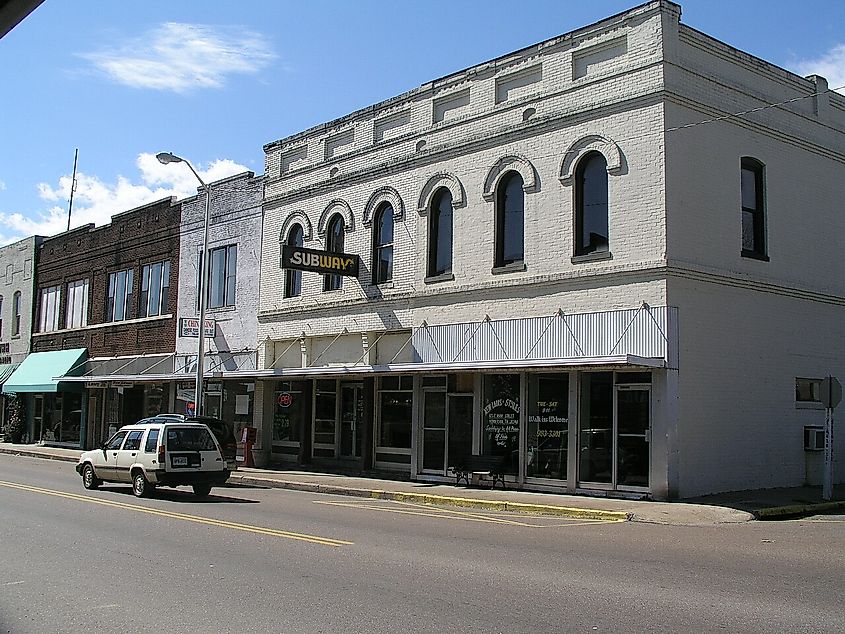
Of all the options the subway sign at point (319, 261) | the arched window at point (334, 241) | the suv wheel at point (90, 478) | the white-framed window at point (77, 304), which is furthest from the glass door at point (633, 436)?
the white-framed window at point (77, 304)

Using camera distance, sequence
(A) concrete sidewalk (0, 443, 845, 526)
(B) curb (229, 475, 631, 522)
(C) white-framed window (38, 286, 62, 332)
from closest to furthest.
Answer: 1. (A) concrete sidewalk (0, 443, 845, 526)
2. (B) curb (229, 475, 631, 522)
3. (C) white-framed window (38, 286, 62, 332)

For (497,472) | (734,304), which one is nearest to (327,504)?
(497,472)

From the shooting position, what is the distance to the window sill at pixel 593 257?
63.2 feet

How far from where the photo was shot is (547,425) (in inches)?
789

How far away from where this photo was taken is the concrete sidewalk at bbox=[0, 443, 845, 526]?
1595cm

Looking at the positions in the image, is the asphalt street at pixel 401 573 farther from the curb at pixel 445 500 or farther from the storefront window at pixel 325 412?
the storefront window at pixel 325 412

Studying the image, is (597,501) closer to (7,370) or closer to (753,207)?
(753,207)

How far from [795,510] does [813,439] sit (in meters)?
4.44

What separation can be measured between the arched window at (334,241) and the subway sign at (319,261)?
1244 mm

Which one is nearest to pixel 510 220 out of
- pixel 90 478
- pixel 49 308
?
pixel 90 478

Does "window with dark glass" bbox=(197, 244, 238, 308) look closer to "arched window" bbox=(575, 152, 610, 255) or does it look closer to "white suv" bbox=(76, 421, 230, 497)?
"white suv" bbox=(76, 421, 230, 497)

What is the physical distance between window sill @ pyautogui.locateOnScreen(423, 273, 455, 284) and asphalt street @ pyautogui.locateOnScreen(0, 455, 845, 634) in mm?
7799

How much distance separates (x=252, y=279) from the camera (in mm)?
29297

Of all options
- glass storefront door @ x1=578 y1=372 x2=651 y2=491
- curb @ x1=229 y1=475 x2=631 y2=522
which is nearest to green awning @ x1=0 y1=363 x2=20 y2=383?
curb @ x1=229 y1=475 x2=631 y2=522
